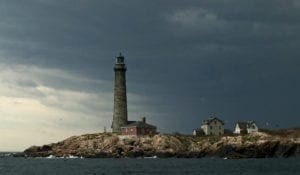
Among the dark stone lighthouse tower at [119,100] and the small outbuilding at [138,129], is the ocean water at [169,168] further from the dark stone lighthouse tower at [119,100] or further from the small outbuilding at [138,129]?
the dark stone lighthouse tower at [119,100]

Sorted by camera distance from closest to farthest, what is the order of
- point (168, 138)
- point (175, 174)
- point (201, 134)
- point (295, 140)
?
1. point (175, 174)
2. point (295, 140)
3. point (168, 138)
4. point (201, 134)

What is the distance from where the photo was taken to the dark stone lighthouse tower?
171 meters

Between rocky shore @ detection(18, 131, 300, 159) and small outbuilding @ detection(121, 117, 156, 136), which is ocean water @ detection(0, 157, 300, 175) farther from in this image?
small outbuilding @ detection(121, 117, 156, 136)

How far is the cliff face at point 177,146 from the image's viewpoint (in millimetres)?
147825

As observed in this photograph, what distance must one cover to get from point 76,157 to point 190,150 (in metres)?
33.8

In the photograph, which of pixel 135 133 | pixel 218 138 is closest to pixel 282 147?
pixel 218 138

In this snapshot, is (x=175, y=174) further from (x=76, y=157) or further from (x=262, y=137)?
(x=76, y=157)

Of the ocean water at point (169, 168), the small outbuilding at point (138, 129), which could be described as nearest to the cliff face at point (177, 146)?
the small outbuilding at point (138, 129)

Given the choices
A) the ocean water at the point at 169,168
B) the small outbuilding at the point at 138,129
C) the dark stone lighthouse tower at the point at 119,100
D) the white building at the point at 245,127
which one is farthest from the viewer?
the white building at the point at 245,127

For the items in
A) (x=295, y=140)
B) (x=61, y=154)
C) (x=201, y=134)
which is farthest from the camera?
(x=201, y=134)

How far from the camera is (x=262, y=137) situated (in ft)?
497

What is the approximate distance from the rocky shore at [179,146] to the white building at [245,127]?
23.4 m

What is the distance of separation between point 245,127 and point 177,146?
43278 mm

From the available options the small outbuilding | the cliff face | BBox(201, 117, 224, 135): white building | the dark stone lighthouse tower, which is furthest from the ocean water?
BBox(201, 117, 224, 135): white building
